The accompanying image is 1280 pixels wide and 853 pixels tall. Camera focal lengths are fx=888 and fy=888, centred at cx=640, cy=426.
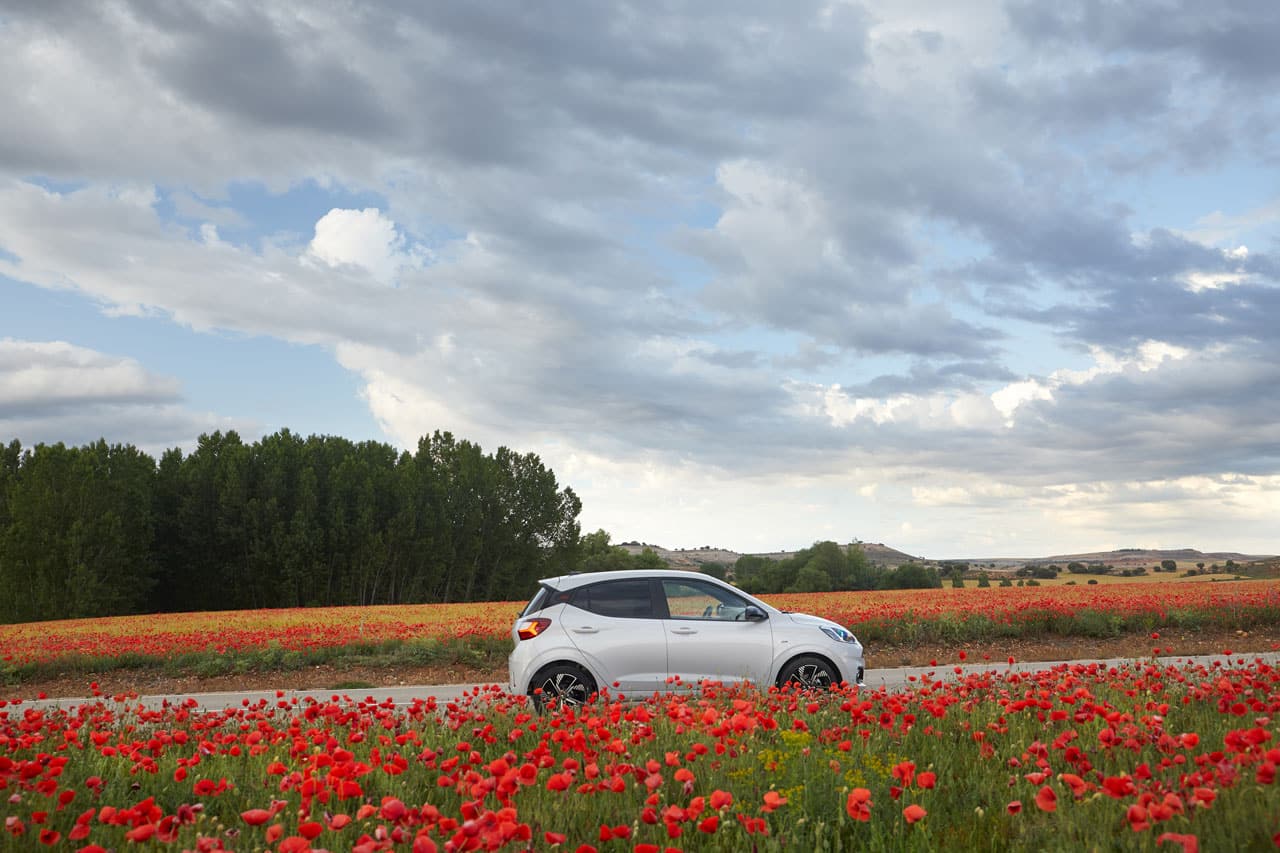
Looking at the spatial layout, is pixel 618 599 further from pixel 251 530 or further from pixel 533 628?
pixel 251 530

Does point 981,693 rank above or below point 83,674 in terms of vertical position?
above

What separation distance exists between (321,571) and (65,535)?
15.5 m

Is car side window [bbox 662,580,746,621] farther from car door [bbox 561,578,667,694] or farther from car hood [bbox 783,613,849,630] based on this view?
car hood [bbox 783,613,849,630]

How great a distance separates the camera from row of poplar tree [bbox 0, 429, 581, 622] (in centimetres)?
5500

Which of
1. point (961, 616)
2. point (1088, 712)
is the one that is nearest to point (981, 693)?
point (1088, 712)

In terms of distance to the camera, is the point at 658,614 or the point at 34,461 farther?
the point at 34,461

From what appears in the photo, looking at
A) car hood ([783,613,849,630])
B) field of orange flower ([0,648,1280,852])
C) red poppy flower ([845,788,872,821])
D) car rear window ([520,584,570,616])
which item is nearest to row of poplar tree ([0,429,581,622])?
car rear window ([520,584,570,616])

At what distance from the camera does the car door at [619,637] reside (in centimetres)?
1041

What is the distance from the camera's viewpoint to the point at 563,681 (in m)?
10.4

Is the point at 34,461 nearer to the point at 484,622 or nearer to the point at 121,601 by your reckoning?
the point at 121,601

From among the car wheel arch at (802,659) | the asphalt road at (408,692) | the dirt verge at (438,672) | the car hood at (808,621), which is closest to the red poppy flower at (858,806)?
the car wheel arch at (802,659)

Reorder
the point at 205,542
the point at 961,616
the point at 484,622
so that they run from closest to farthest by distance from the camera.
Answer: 1. the point at 961,616
2. the point at 484,622
3. the point at 205,542

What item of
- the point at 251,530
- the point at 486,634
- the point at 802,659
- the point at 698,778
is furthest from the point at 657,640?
the point at 251,530

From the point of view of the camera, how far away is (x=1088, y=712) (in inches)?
216
